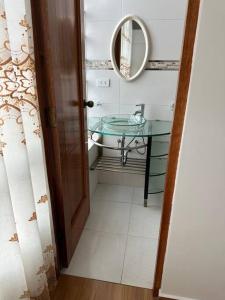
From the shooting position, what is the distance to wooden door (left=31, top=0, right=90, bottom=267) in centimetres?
96

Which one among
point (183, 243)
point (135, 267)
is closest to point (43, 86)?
point (183, 243)

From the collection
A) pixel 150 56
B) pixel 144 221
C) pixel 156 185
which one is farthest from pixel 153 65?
pixel 144 221

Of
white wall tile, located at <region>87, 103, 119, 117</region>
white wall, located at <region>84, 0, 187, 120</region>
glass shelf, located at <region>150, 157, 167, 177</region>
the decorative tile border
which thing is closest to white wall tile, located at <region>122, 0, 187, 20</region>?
white wall, located at <region>84, 0, 187, 120</region>

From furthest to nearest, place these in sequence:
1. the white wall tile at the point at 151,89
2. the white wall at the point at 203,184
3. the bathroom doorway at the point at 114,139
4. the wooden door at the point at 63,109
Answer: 1. the white wall tile at the point at 151,89
2. the bathroom doorway at the point at 114,139
3. the wooden door at the point at 63,109
4. the white wall at the point at 203,184

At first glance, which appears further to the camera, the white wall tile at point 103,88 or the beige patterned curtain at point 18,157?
the white wall tile at point 103,88

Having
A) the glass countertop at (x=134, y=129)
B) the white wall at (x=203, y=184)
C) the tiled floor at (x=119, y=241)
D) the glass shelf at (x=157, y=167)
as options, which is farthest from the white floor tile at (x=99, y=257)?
the glass countertop at (x=134, y=129)

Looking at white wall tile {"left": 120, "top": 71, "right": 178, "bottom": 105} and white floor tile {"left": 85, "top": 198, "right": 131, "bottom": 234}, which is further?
white wall tile {"left": 120, "top": 71, "right": 178, "bottom": 105}

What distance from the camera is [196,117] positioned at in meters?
0.83

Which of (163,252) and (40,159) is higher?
(40,159)

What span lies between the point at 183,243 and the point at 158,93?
1.43 meters

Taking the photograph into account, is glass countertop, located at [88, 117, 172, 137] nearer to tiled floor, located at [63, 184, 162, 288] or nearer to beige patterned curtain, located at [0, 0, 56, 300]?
tiled floor, located at [63, 184, 162, 288]

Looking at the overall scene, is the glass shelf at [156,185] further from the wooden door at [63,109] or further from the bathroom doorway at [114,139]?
the wooden door at [63,109]

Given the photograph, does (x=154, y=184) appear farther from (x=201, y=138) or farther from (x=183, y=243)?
(x=201, y=138)

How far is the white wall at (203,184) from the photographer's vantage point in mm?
745
